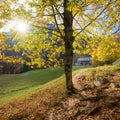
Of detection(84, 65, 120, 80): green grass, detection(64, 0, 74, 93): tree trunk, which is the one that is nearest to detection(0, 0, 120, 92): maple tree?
detection(64, 0, 74, 93): tree trunk

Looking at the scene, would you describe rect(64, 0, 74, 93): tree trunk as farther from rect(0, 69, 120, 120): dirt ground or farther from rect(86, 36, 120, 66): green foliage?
rect(0, 69, 120, 120): dirt ground

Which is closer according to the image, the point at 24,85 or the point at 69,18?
the point at 69,18

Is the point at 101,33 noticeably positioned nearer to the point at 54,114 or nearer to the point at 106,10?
the point at 106,10

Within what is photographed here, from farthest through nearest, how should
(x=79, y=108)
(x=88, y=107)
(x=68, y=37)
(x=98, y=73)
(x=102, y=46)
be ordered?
(x=98, y=73) → (x=102, y=46) → (x=68, y=37) → (x=79, y=108) → (x=88, y=107)

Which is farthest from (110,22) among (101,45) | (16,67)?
(16,67)

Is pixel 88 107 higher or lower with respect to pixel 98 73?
lower

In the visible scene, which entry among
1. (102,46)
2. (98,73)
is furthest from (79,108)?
(98,73)

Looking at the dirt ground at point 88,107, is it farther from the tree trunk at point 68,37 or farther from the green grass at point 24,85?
the green grass at point 24,85

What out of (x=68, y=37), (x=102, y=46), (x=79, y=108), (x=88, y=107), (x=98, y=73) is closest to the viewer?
(x=88, y=107)

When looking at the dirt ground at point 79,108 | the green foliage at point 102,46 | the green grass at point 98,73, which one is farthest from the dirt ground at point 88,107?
the green grass at point 98,73

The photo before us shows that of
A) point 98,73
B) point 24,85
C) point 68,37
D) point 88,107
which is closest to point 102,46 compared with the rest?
Answer: point 68,37

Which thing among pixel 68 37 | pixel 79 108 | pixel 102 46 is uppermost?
pixel 68 37

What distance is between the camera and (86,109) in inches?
382

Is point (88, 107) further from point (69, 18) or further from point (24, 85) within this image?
point (24, 85)
